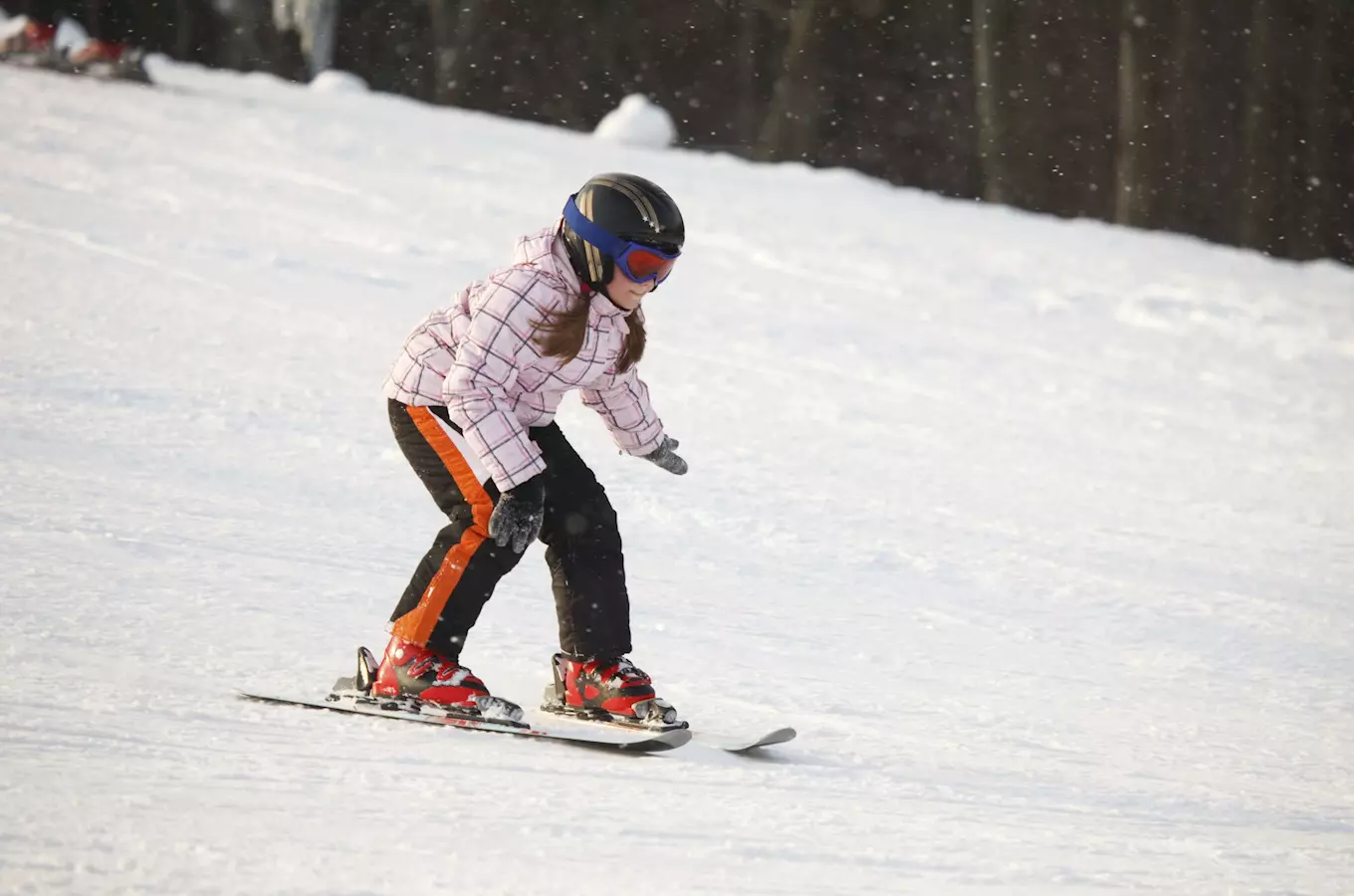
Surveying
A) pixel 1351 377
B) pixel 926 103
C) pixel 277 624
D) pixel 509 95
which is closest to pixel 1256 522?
pixel 1351 377

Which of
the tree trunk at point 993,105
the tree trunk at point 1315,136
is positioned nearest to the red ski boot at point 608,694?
the tree trunk at point 1315,136

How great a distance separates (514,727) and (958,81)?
2013 centimetres

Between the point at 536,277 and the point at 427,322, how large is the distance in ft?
1.10

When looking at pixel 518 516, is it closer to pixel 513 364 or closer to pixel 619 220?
pixel 513 364

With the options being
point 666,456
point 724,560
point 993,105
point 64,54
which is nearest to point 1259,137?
point 993,105

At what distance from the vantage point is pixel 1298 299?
11.7 metres

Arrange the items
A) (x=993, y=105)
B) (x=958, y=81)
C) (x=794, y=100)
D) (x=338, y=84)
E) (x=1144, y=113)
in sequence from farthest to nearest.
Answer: (x=958, y=81), (x=794, y=100), (x=993, y=105), (x=338, y=84), (x=1144, y=113)

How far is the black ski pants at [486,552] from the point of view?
3.66m

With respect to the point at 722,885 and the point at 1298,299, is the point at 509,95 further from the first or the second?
the point at 722,885

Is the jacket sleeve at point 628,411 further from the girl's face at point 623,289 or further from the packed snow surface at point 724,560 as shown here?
the packed snow surface at point 724,560

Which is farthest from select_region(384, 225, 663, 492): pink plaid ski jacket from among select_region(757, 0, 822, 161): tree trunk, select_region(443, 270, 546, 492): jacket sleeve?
select_region(757, 0, 822, 161): tree trunk

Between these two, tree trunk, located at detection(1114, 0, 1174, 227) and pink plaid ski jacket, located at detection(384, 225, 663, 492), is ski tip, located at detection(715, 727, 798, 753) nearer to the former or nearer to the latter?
pink plaid ski jacket, located at detection(384, 225, 663, 492)

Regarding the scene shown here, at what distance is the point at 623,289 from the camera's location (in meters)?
3.61

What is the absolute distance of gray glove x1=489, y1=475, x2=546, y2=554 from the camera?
347 cm
